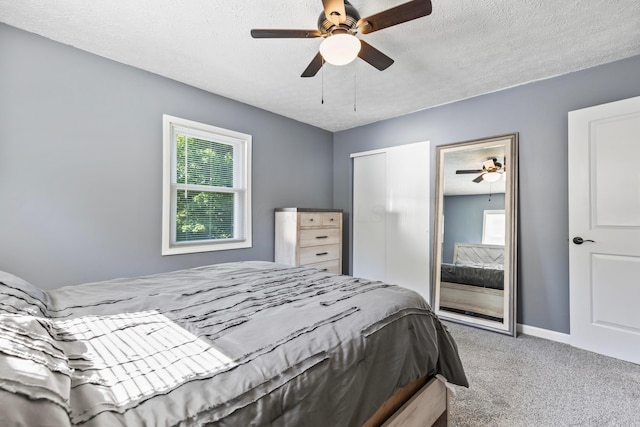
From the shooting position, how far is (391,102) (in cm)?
344

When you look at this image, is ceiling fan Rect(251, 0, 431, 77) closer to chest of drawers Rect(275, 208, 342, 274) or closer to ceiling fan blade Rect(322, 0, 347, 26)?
ceiling fan blade Rect(322, 0, 347, 26)

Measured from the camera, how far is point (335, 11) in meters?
1.65

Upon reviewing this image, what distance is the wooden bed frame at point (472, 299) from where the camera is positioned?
310 cm

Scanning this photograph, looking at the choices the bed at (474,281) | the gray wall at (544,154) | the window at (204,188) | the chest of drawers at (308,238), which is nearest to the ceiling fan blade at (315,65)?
the gray wall at (544,154)

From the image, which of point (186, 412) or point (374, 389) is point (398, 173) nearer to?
point (374, 389)

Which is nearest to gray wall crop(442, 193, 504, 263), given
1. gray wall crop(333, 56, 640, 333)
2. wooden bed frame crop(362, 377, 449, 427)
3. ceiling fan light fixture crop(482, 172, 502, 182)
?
ceiling fan light fixture crop(482, 172, 502, 182)

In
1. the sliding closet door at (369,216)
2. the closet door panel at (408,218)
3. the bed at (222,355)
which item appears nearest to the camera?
the bed at (222,355)

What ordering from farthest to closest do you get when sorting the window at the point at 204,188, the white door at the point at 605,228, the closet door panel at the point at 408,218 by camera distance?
1. the closet door panel at the point at 408,218
2. the window at the point at 204,188
3. the white door at the point at 605,228

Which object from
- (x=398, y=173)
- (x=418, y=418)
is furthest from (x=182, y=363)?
(x=398, y=173)

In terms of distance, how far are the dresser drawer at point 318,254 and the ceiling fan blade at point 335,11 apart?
2420 millimetres

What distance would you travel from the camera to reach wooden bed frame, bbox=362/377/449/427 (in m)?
1.22

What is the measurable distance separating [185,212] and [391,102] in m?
2.57

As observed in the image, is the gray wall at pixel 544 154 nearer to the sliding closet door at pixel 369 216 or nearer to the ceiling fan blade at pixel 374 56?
the ceiling fan blade at pixel 374 56

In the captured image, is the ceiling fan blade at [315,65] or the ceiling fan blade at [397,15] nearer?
the ceiling fan blade at [397,15]
